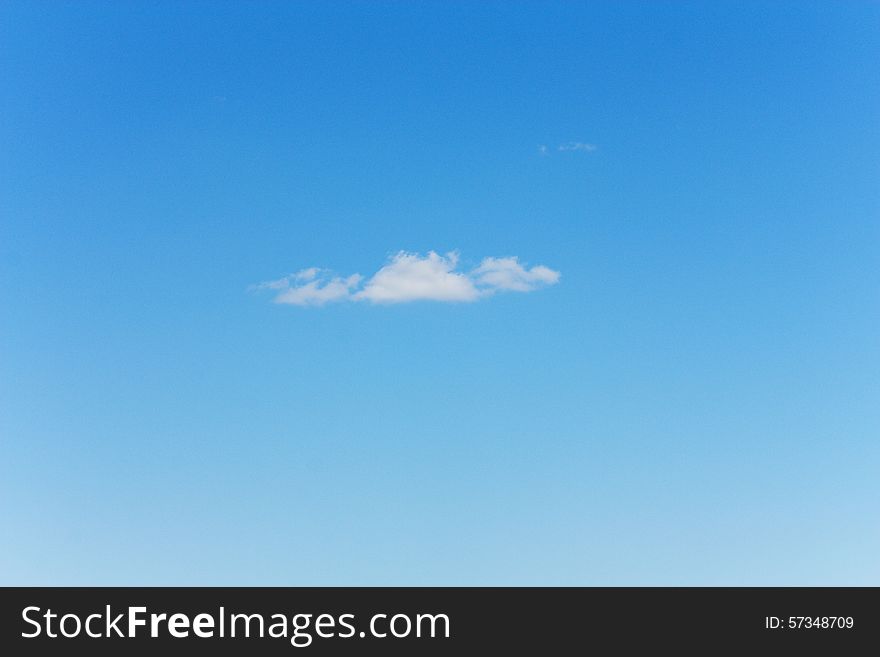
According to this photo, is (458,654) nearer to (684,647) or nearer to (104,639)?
(684,647)

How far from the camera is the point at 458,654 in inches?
871

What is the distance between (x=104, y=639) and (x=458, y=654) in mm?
6540

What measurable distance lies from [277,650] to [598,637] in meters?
5.98

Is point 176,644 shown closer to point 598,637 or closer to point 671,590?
point 598,637

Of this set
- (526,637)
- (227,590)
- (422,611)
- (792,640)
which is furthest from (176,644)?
(792,640)

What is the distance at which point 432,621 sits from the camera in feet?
72.7

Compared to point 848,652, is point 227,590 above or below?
above

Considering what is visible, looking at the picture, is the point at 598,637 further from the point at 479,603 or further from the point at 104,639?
the point at 104,639

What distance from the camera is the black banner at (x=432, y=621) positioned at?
22125mm

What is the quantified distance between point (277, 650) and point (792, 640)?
9597 millimetres

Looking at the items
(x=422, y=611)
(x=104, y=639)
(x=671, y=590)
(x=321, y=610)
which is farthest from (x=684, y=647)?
(x=104, y=639)

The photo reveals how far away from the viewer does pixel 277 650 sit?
22219 millimetres

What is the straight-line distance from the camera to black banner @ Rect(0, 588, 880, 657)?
72.6 ft

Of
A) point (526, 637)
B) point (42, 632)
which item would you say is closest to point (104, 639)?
point (42, 632)
